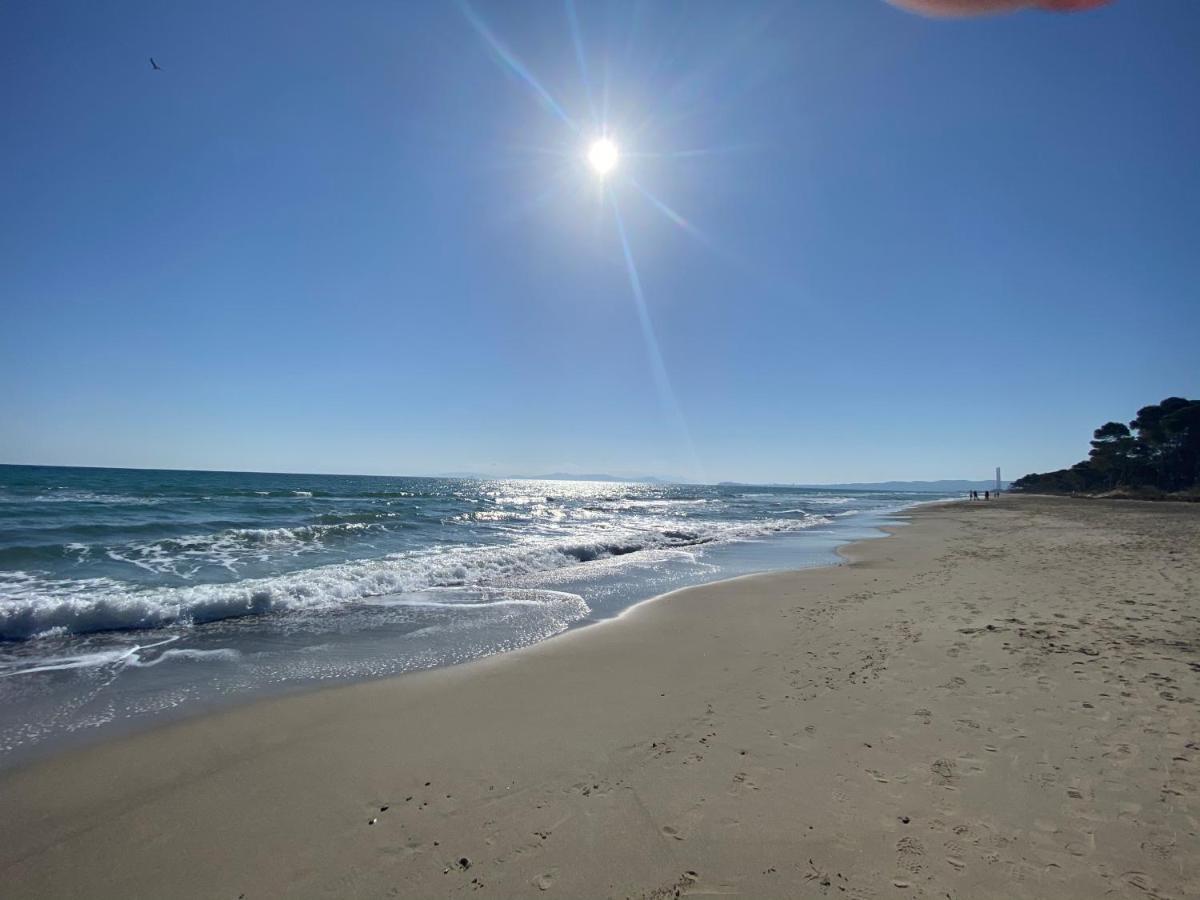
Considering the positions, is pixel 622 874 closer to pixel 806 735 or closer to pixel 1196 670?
pixel 806 735

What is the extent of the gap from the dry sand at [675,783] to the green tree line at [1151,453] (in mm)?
68974

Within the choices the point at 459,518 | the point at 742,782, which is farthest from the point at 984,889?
the point at 459,518

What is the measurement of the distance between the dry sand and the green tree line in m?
69.0

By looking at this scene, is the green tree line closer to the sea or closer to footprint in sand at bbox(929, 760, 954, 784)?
the sea

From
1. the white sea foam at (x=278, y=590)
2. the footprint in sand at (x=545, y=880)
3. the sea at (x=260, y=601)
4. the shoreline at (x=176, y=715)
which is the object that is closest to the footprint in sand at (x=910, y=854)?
the footprint in sand at (x=545, y=880)

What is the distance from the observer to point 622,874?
10.0 feet

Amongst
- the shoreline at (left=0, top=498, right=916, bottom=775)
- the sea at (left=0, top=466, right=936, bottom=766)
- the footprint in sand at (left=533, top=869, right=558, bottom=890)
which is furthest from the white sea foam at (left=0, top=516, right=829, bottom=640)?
the footprint in sand at (left=533, top=869, right=558, bottom=890)

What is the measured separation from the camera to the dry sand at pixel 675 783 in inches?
120

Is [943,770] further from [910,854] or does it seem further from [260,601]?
[260,601]

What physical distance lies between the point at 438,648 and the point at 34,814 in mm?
4219

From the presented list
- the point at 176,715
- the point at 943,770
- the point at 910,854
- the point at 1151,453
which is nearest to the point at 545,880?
the point at 910,854

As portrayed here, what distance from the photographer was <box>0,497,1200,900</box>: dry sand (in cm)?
304

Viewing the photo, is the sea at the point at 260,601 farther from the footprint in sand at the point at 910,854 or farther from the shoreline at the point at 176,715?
the footprint in sand at the point at 910,854

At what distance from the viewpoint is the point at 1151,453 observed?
2334 inches
